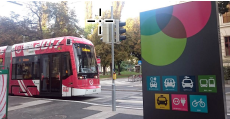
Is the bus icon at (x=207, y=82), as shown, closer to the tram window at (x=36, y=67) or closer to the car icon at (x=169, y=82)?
the car icon at (x=169, y=82)

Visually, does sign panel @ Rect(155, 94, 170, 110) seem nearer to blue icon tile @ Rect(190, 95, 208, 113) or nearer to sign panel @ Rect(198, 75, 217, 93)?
blue icon tile @ Rect(190, 95, 208, 113)

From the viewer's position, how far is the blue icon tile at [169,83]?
392 cm

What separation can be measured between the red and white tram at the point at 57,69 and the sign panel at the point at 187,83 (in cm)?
730

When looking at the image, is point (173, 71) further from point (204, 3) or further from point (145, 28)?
point (204, 3)

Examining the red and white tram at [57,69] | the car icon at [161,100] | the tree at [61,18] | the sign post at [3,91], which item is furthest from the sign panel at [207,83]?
the tree at [61,18]

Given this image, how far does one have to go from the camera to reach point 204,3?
359cm

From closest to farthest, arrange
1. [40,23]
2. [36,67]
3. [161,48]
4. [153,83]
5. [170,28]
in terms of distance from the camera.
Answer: [170,28] → [161,48] → [153,83] → [36,67] → [40,23]

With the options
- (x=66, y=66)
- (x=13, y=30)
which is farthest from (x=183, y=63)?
(x=13, y=30)

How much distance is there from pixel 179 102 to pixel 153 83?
2.22 feet

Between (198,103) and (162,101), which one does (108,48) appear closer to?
(162,101)

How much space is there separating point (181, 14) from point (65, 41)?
26.6 ft

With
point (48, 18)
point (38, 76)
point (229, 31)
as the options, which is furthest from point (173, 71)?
point (48, 18)

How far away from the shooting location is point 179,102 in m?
3.87

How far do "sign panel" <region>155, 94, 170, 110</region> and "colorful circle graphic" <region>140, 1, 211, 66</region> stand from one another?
704 mm
